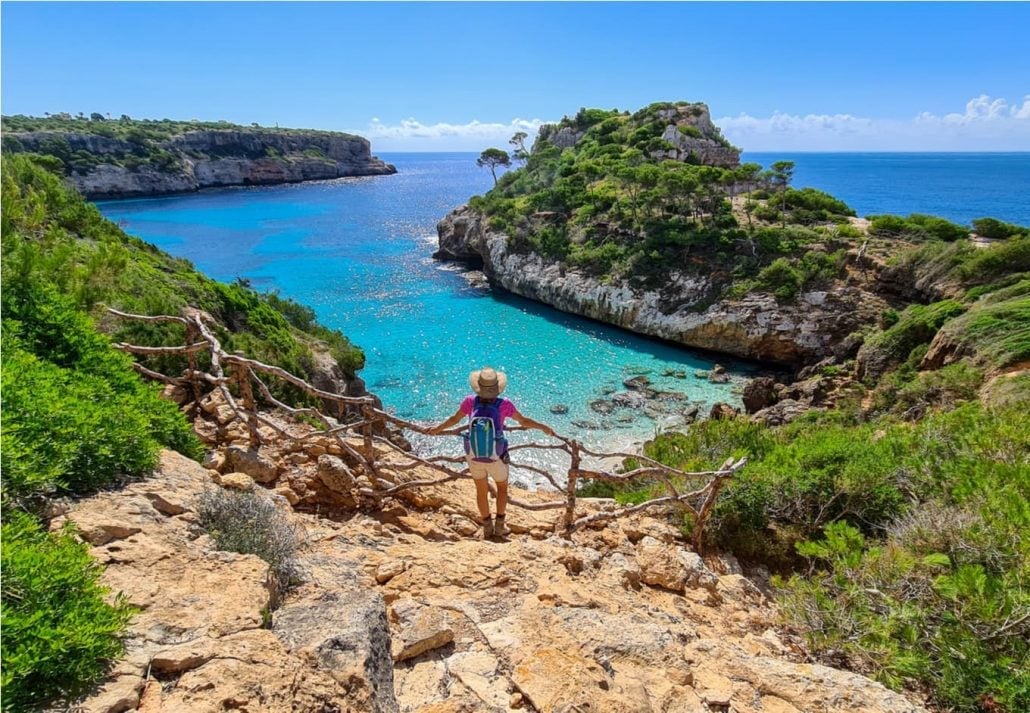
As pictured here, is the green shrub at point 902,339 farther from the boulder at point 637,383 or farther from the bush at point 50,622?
the bush at point 50,622

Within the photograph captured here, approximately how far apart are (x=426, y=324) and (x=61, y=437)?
1018 inches

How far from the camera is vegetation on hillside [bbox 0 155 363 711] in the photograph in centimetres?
213

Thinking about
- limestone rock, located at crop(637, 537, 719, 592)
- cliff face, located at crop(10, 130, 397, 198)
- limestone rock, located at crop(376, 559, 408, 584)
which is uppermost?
cliff face, located at crop(10, 130, 397, 198)

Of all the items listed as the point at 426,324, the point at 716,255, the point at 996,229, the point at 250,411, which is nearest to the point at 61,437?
the point at 250,411

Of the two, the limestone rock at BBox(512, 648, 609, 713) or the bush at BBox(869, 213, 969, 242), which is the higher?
the bush at BBox(869, 213, 969, 242)

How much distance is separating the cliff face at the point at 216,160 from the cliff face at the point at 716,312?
76103mm

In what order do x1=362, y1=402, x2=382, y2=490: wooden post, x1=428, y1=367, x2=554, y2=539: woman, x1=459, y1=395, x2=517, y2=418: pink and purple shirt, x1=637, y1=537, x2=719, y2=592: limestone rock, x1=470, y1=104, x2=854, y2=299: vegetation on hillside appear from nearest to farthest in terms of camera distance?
x1=637, y1=537, x2=719, y2=592: limestone rock
x1=428, y1=367, x2=554, y2=539: woman
x1=459, y1=395, x2=517, y2=418: pink and purple shirt
x1=362, y1=402, x2=382, y2=490: wooden post
x1=470, y1=104, x2=854, y2=299: vegetation on hillside

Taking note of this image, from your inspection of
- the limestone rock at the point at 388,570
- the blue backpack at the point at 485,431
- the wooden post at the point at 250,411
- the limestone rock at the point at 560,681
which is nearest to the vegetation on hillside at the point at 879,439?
the limestone rock at the point at 560,681

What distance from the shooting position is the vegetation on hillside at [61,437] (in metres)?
2.13

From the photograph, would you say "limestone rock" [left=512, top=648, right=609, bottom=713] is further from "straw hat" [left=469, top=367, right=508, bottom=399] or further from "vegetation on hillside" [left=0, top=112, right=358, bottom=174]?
"vegetation on hillside" [left=0, top=112, right=358, bottom=174]

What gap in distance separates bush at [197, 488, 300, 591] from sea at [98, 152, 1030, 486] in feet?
39.3

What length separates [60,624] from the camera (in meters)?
2.22

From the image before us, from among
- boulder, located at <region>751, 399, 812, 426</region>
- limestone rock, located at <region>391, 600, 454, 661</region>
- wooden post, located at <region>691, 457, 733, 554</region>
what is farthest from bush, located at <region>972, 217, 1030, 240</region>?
limestone rock, located at <region>391, 600, 454, 661</region>

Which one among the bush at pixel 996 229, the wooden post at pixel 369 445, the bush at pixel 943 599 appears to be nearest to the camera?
the bush at pixel 943 599
